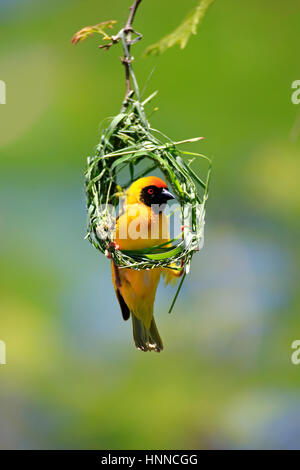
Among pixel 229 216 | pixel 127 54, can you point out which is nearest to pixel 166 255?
pixel 127 54

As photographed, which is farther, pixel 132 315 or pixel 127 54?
pixel 132 315

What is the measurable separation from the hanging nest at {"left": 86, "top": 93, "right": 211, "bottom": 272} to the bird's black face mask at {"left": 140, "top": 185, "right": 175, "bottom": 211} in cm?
4

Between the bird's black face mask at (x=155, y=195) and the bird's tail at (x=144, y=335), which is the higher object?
the bird's black face mask at (x=155, y=195)

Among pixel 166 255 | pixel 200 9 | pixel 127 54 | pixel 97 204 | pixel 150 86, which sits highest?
pixel 150 86

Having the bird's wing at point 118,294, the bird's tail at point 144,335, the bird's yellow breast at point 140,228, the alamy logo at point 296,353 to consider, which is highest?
the bird's yellow breast at point 140,228

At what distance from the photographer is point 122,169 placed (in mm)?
2518

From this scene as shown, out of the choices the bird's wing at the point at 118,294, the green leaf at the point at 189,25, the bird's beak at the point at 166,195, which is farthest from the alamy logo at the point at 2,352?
the green leaf at the point at 189,25

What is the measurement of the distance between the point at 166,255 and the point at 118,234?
1.05ft

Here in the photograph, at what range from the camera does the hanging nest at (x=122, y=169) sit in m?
2.38

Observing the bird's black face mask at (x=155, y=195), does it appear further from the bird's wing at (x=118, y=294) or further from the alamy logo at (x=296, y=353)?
the alamy logo at (x=296, y=353)

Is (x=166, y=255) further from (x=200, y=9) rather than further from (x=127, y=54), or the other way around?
(x=200, y=9)

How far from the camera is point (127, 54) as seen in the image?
7.30ft

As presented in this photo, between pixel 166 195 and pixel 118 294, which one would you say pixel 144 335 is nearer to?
pixel 118 294

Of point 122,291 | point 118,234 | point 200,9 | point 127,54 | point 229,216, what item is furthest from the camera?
point 229,216
